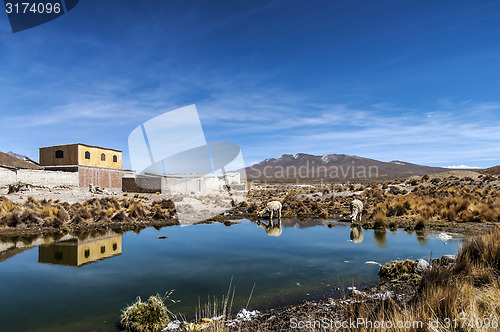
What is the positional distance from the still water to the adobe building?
27157 millimetres

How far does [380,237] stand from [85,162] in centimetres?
3745

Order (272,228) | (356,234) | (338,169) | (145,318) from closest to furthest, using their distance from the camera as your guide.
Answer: (145,318), (356,234), (272,228), (338,169)

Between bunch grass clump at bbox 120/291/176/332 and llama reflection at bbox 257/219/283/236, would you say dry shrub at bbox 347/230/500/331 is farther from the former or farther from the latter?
llama reflection at bbox 257/219/283/236

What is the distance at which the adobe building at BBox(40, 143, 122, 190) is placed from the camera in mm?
36844

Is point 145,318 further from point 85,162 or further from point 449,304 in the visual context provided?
point 85,162

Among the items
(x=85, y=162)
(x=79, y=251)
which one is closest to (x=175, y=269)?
(x=79, y=251)

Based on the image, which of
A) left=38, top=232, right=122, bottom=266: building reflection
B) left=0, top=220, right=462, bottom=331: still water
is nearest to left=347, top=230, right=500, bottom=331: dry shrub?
left=0, top=220, right=462, bottom=331: still water

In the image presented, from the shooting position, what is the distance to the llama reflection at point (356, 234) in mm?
13203

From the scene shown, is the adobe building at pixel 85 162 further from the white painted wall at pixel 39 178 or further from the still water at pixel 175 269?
the still water at pixel 175 269

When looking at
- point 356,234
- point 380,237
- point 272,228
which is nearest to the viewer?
point 380,237

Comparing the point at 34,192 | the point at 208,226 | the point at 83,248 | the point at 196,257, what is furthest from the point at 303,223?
the point at 34,192

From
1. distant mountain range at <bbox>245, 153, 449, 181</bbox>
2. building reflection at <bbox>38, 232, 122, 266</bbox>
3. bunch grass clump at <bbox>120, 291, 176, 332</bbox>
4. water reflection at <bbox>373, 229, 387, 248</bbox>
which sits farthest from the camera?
distant mountain range at <bbox>245, 153, 449, 181</bbox>

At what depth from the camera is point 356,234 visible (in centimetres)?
1466

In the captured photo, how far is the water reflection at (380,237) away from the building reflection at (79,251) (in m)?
10.9
